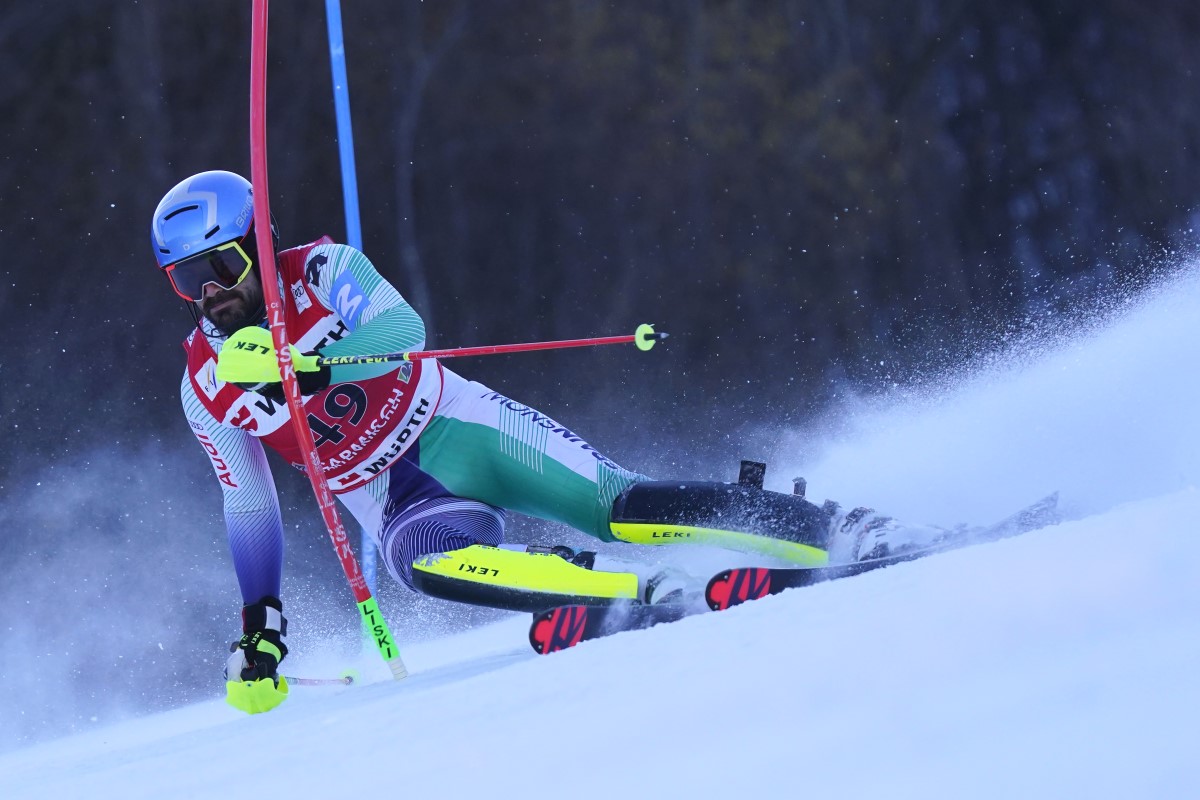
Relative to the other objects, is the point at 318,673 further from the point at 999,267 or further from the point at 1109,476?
the point at 999,267

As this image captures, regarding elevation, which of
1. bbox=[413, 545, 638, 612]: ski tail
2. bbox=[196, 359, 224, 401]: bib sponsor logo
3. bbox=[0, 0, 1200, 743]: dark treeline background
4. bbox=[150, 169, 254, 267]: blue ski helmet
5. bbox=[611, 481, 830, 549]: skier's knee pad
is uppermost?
bbox=[0, 0, 1200, 743]: dark treeline background

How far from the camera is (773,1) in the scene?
6.59 metres

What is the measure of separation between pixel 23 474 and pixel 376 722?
3.96 meters

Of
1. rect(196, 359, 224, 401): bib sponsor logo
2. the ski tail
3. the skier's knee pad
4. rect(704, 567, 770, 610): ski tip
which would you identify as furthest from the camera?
rect(196, 359, 224, 401): bib sponsor logo

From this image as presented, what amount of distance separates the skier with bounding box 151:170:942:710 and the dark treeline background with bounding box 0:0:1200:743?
2804 millimetres

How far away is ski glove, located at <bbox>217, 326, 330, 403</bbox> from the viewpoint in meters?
2.37

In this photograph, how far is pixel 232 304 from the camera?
8.78 ft

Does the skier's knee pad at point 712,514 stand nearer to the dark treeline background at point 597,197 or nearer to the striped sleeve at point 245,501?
the striped sleeve at point 245,501

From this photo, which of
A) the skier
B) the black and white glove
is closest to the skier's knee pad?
the skier

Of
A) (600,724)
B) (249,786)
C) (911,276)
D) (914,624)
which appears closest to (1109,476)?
(914,624)

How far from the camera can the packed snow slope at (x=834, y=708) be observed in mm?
1260

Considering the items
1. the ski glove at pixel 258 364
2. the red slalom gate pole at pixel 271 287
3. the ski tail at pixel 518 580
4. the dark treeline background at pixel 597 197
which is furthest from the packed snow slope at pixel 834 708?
the dark treeline background at pixel 597 197

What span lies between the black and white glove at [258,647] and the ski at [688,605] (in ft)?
2.49

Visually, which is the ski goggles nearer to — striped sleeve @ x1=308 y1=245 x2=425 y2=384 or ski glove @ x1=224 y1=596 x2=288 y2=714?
striped sleeve @ x1=308 y1=245 x2=425 y2=384
